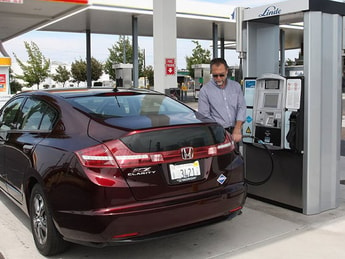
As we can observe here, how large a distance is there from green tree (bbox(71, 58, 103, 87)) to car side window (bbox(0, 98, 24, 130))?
167ft

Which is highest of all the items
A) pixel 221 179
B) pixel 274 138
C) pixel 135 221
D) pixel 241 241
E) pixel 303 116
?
pixel 303 116

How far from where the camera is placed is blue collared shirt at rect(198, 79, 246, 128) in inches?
194

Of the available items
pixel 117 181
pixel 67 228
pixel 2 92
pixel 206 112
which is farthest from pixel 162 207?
pixel 2 92

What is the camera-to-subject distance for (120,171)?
3152 mm

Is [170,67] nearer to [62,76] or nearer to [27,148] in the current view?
[27,148]

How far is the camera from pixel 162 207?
322cm

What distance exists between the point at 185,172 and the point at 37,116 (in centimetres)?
178

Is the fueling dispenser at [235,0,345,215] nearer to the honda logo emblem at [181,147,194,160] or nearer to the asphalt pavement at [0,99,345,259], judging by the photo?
the asphalt pavement at [0,99,345,259]

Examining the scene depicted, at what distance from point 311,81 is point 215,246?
2.07 meters

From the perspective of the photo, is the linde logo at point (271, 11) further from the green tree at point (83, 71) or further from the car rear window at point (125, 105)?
the green tree at point (83, 71)

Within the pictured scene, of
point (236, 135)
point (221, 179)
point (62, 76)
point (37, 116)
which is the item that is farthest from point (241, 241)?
point (62, 76)

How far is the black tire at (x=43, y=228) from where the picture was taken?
11.7 ft

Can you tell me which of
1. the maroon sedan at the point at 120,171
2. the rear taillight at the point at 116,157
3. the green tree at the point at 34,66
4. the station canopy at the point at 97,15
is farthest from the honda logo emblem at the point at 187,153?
the green tree at the point at 34,66

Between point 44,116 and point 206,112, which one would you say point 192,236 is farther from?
point 44,116
